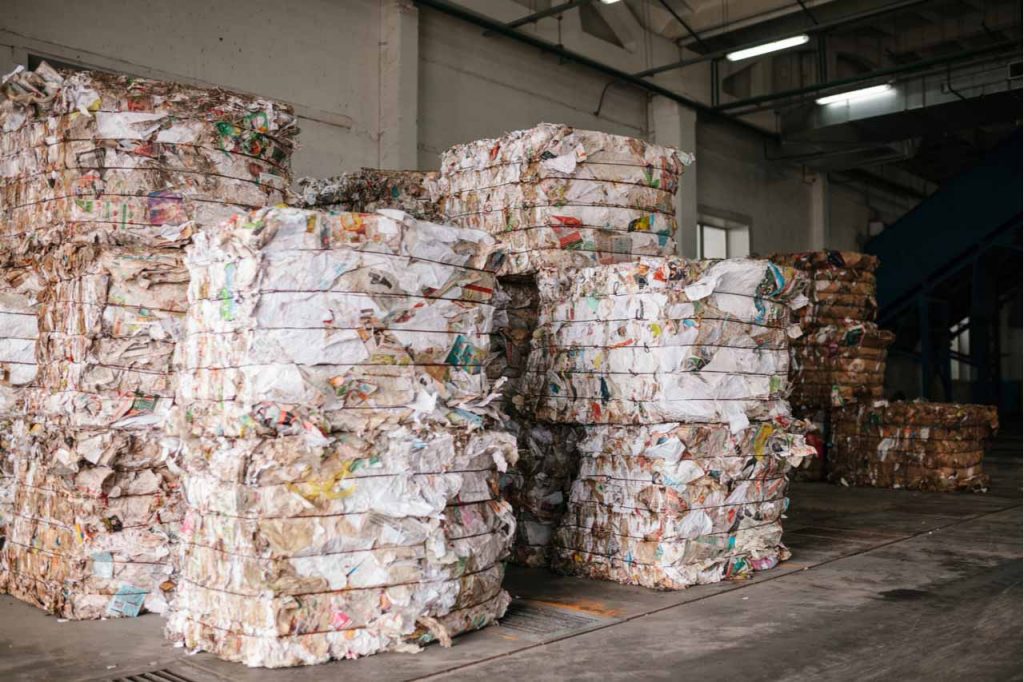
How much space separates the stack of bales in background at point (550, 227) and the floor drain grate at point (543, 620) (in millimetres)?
954

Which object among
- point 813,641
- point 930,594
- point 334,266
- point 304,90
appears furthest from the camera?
point 304,90

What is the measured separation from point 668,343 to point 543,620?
58.9 inches

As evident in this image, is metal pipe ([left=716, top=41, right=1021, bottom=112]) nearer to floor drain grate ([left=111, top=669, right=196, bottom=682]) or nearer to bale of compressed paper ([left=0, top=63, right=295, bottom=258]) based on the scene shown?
bale of compressed paper ([left=0, top=63, right=295, bottom=258])

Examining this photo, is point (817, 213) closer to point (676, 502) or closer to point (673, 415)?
point (673, 415)

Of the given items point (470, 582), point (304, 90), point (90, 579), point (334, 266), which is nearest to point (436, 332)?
point (334, 266)

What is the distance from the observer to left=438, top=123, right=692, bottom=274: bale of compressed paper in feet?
18.0

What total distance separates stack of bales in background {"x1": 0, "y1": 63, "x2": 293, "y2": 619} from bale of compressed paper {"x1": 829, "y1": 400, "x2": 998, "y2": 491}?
690 cm

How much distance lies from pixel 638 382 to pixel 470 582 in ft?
4.91

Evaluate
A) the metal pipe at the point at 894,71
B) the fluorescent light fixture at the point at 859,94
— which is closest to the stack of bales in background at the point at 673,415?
the metal pipe at the point at 894,71

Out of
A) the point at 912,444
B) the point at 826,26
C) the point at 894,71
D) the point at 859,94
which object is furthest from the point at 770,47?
the point at 912,444

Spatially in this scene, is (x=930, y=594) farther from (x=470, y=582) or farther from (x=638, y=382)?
(x=470, y=582)

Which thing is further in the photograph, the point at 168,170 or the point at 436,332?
the point at 168,170

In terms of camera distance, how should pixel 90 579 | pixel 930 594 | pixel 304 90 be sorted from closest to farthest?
1. pixel 90 579
2. pixel 930 594
3. pixel 304 90

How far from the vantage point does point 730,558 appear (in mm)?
5000
